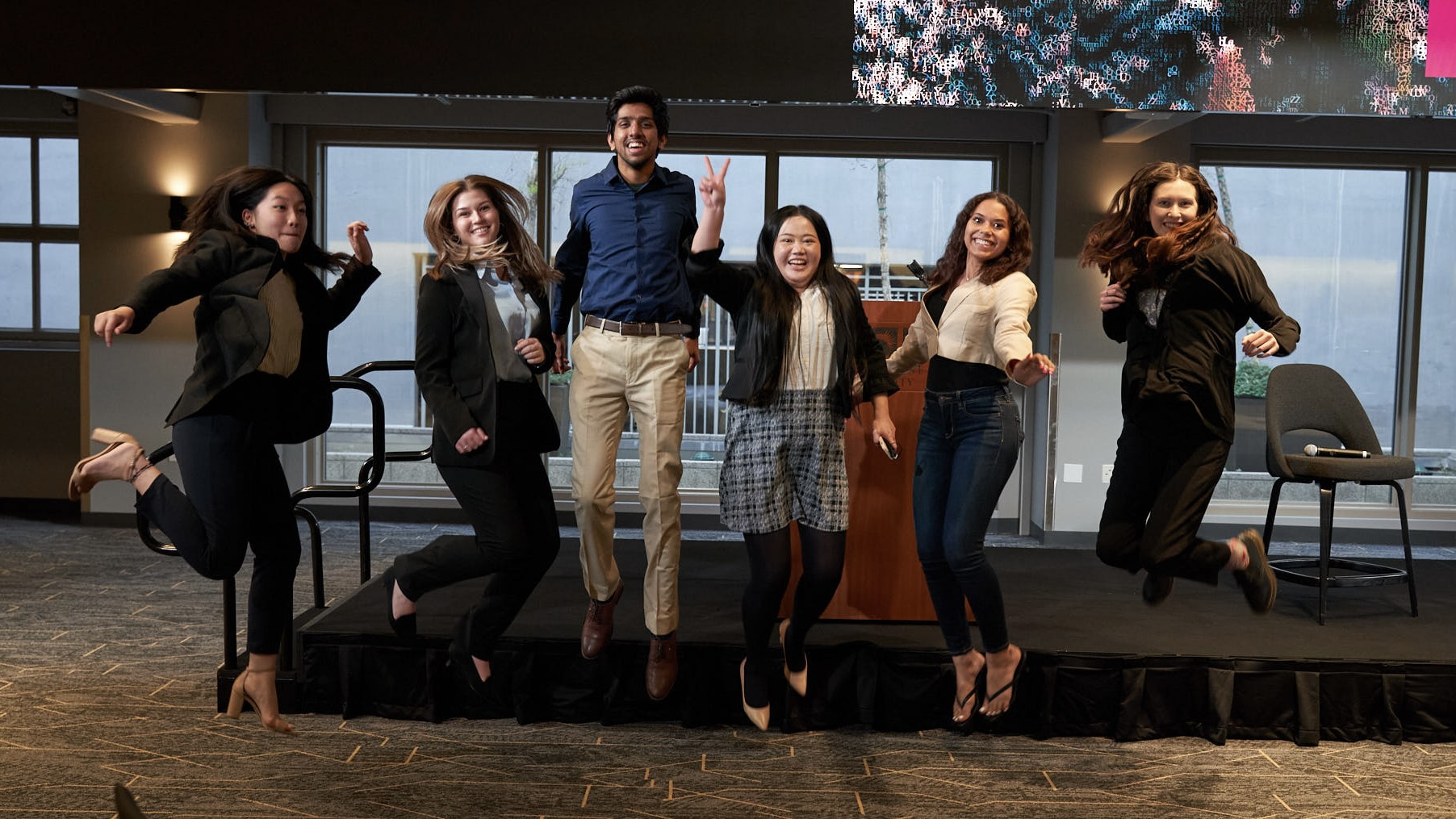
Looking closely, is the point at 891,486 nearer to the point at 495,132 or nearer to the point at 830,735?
the point at 830,735

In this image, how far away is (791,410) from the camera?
3602 mm

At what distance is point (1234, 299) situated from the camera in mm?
3357

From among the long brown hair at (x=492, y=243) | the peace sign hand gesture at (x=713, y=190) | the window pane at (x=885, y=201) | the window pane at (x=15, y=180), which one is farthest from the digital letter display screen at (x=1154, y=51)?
the window pane at (x=15, y=180)

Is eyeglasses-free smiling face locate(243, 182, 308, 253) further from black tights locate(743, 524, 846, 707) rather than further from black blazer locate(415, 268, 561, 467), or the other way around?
black tights locate(743, 524, 846, 707)

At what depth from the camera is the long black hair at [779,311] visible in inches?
141

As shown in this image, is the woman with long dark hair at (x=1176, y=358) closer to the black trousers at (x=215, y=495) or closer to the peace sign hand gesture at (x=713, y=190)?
the peace sign hand gesture at (x=713, y=190)

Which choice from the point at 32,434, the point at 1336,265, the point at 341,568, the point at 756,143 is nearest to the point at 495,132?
the point at 756,143

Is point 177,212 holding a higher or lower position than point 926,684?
higher

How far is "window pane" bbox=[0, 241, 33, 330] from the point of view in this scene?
25.6 ft

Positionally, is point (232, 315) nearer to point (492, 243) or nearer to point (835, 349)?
point (492, 243)

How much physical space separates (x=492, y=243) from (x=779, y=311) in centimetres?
90

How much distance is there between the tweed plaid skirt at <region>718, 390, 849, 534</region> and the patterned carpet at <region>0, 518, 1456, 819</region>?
757 millimetres

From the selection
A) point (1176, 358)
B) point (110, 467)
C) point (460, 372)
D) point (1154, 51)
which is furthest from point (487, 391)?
point (1154, 51)

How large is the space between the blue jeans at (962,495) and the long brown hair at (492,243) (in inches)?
51.6
